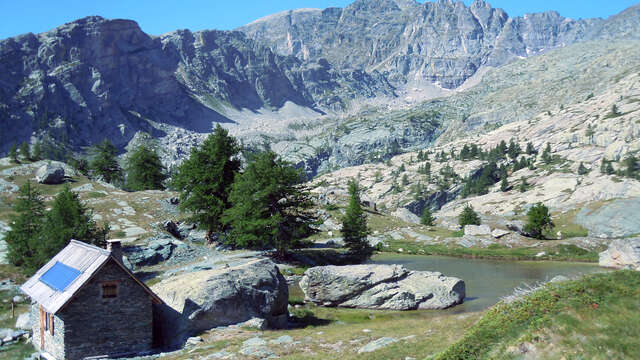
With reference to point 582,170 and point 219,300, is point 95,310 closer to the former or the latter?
point 219,300

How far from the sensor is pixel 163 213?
70.4 m

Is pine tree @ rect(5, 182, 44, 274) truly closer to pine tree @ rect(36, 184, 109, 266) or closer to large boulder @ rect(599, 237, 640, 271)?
pine tree @ rect(36, 184, 109, 266)

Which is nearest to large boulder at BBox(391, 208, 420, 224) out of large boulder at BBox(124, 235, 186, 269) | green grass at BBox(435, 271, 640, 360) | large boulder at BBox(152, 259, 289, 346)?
large boulder at BBox(124, 235, 186, 269)

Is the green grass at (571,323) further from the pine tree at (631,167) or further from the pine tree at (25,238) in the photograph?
the pine tree at (631,167)

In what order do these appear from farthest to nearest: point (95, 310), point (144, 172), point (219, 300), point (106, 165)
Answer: point (106, 165) → point (144, 172) → point (219, 300) → point (95, 310)

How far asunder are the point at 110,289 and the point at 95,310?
1.50 metres

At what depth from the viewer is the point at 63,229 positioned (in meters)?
48.3

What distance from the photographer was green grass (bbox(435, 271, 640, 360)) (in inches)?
626

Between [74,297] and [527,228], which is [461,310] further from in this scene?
[527,228]

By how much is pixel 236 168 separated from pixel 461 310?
38.8 meters

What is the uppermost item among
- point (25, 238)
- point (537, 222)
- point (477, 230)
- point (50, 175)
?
point (50, 175)

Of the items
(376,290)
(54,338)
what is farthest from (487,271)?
(54,338)

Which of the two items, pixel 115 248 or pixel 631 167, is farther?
pixel 631 167

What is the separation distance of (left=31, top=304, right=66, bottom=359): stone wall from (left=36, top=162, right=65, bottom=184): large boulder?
203 ft
